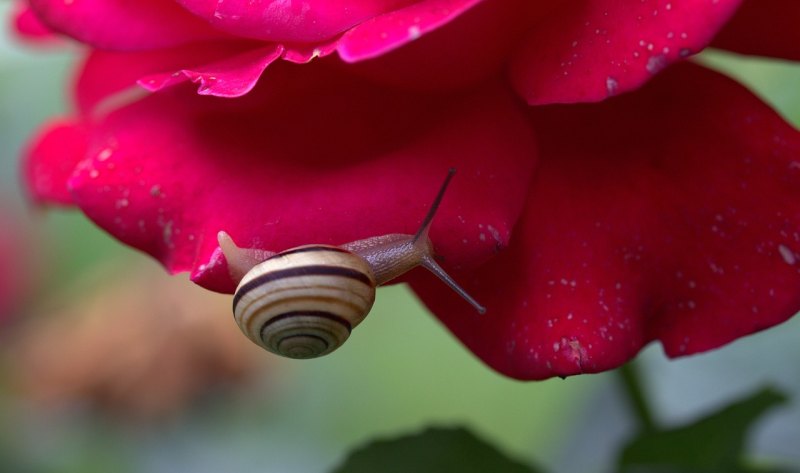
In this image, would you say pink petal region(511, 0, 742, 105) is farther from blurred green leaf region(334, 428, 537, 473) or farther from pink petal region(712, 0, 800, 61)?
blurred green leaf region(334, 428, 537, 473)

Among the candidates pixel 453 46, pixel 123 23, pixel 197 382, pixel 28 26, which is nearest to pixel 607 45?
pixel 453 46

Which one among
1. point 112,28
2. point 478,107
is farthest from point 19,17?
point 478,107

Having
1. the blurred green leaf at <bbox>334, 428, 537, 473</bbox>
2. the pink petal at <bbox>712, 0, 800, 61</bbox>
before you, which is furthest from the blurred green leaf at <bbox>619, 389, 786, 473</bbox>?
the pink petal at <bbox>712, 0, 800, 61</bbox>

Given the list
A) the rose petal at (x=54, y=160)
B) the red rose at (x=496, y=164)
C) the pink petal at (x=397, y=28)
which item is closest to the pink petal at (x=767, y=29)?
the red rose at (x=496, y=164)

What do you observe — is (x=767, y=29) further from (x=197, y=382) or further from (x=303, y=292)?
(x=197, y=382)

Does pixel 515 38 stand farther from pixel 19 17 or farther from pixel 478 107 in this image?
pixel 19 17

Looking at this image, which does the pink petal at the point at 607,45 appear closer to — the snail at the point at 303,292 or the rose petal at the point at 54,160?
the snail at the point at 303,292
